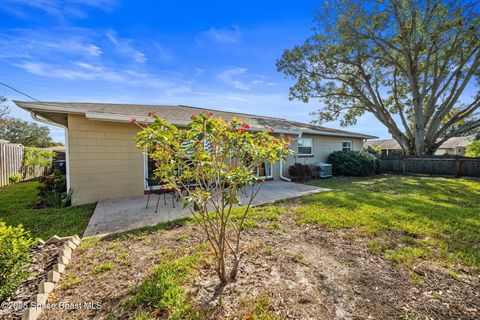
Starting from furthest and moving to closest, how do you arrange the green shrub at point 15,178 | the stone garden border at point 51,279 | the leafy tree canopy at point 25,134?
1. the leafy tree canopy at point 25,134
2. the green shrub at point 15,178
3. the stone garden border at point 51,279

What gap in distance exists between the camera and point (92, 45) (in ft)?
23.7

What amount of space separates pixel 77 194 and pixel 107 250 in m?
3.54

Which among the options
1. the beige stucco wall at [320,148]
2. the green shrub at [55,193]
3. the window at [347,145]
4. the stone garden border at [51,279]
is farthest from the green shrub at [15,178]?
the window at [347,145]

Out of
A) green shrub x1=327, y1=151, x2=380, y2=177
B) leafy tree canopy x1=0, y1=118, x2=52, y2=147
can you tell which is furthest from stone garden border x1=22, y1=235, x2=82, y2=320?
leafy tree canopy x1=0, y1=118, x2=52, y2=147

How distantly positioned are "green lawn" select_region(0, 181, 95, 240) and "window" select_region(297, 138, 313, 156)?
9.24 meters

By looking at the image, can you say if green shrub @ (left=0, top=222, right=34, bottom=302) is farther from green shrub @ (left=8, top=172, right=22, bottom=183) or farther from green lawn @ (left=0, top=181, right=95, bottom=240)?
green shrub @ (left=8, top=172, right=22, bottom=183)

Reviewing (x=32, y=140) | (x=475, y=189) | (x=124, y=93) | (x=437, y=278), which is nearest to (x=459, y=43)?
(x=475, y=189)

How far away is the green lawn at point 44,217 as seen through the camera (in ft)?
12.3

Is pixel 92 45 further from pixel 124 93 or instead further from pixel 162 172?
pixel 162 172

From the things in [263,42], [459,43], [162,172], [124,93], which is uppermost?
[459,43]

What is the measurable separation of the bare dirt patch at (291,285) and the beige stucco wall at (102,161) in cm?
318

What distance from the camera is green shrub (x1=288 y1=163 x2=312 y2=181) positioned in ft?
32.1

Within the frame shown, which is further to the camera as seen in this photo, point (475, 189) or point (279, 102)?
point (279, 102)

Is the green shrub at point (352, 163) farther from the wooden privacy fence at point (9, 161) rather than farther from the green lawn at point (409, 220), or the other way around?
the wooden privacy fence at point (9, 161)
